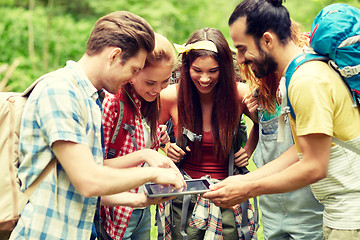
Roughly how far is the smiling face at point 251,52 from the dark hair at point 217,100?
2.05 feet

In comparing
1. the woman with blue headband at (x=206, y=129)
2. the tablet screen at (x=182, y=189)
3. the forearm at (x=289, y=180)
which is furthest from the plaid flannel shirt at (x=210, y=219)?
the forearm at (x=289, y=180)

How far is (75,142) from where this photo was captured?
2.08 m

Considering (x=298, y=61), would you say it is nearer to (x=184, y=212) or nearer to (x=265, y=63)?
(x=265, y=63)

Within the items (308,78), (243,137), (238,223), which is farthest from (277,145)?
(308,78)

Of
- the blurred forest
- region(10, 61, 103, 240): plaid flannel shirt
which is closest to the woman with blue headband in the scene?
region(10, 61, 103, 240): plaid flannel shirt

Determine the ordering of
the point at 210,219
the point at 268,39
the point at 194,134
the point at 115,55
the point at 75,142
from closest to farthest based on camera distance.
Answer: the point at 75,142, the point at 115,55, the point at 268,39, the point at 210,219, the point at 194,134

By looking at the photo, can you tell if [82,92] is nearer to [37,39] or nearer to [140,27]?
[140,27]

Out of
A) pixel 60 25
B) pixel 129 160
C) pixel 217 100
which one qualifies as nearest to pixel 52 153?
pixel 129 160

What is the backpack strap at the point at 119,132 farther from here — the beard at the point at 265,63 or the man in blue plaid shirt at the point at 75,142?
the beard at the point at 265,63

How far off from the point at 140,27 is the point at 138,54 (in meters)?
0.14

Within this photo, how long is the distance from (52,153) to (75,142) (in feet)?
0.53

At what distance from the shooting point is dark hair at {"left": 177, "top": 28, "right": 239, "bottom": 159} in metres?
3.45

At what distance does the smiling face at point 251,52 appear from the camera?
9.03 feet

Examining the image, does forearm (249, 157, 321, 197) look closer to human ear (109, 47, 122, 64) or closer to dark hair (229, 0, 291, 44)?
dark hair (229, 0, 291, 44)
